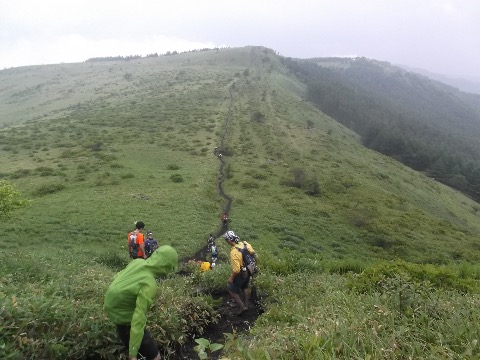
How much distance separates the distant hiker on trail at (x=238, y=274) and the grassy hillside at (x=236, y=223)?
2.43ft

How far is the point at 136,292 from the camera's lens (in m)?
5.46

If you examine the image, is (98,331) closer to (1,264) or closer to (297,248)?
(1,264)

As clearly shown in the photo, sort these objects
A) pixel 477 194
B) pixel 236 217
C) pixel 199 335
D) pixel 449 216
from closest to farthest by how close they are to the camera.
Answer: pixel 199 335 → pixel 236 217 → pixel 449 216 → pixel 477 194

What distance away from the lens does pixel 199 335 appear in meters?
8.52

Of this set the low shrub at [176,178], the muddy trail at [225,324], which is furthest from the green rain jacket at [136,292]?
the low shrub at [176,178]

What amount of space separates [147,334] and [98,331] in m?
0.97

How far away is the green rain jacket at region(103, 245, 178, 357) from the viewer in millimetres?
5359

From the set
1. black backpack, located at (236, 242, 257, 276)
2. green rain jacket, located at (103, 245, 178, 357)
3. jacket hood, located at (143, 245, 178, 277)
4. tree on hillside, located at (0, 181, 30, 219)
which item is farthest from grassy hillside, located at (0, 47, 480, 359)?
tree on hillside, located at (0, 181, 30, 219)

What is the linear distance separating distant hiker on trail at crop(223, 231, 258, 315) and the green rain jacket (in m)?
4.35

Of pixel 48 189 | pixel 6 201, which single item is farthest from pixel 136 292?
pixel 48 189

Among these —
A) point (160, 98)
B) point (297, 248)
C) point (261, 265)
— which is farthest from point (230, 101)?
point (261, 265)

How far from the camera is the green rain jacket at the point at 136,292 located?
17.6 feet

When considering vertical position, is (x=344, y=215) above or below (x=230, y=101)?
below

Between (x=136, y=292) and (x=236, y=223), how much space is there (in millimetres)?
25727
